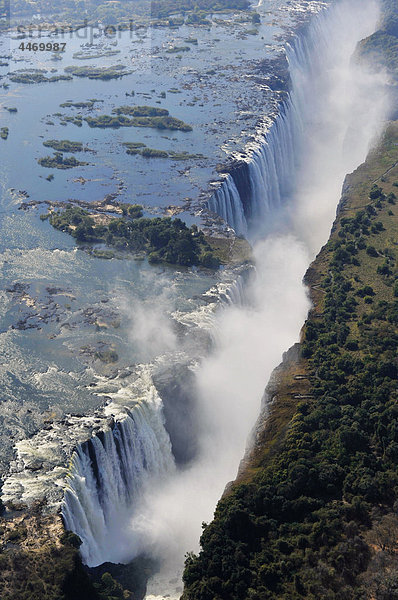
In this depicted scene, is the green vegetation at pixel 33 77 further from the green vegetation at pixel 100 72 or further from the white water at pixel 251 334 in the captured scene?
the white water at pixel 251 334

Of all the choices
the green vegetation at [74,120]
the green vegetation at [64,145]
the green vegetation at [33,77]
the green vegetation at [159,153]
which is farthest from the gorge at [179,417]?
the green vegetation at [33,77]

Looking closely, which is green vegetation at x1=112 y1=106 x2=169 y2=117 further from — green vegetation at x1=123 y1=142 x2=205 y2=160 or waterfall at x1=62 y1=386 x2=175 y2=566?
waterfall at x1=62 y1=386 x2=175 y2=566

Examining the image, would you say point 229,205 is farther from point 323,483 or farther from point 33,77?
point 33,77

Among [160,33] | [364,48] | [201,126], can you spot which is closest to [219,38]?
[160,33]

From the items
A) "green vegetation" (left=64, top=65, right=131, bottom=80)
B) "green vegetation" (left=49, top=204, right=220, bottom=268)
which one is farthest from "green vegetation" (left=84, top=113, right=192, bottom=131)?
"green vegetation" (left=49, top=204, right=220, bottom=268)

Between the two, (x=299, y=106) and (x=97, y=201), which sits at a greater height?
(x=299, y=106)

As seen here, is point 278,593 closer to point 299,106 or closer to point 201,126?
point 201,126
